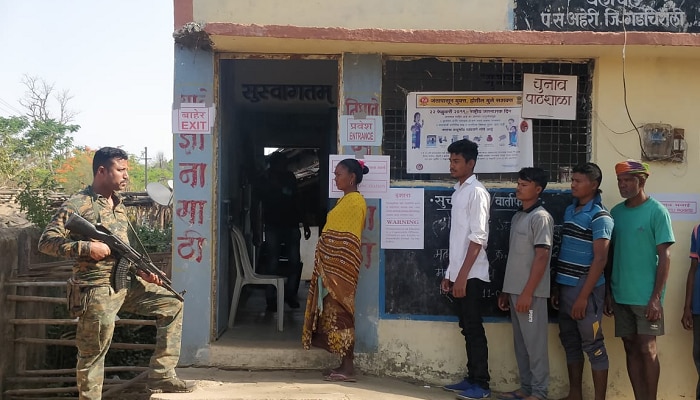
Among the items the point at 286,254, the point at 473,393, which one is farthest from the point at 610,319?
the point at 286,254

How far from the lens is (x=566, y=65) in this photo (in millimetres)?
5016

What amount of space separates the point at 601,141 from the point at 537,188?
945 mm

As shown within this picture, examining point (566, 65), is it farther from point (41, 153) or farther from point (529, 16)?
point (41, 153)

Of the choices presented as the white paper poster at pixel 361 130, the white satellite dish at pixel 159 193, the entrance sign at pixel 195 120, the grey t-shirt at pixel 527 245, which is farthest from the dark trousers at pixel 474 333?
the white satellite dish at pixel 159 193

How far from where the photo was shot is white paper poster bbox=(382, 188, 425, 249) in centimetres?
489

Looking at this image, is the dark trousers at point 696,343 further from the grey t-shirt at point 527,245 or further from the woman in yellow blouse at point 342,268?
the woman in yellow blouse at point 342,268

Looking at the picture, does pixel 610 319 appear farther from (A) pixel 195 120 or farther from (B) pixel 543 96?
(A) pixel 195 120

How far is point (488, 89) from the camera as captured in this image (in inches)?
196

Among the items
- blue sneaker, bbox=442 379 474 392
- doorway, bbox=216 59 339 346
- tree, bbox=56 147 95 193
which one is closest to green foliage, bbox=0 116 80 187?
tree, bbox=56 147 95 193

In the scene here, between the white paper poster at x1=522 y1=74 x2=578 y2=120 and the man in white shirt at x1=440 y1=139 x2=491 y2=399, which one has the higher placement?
the white paper poster at x1=522 y1=74 x2=578 y2=120

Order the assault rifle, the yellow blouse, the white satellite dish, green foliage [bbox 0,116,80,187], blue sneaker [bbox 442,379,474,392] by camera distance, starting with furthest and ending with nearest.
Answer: green foliage [bbox 0,116,80,187], the white satellite dish, blue sneaker [bbox 442,379,474,392], the yellow blouse, the assault rifle

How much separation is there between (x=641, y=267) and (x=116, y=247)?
3739mm

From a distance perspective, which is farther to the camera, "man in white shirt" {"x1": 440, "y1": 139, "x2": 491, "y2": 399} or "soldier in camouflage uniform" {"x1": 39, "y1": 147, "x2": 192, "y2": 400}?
"man in white shirt" {"x1": 440, "y1": 139, "x2": 491, "y2": 399}

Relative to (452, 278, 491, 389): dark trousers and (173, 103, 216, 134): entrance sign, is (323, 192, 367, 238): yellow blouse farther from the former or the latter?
(173, 103, 216, 134): entrance sign
